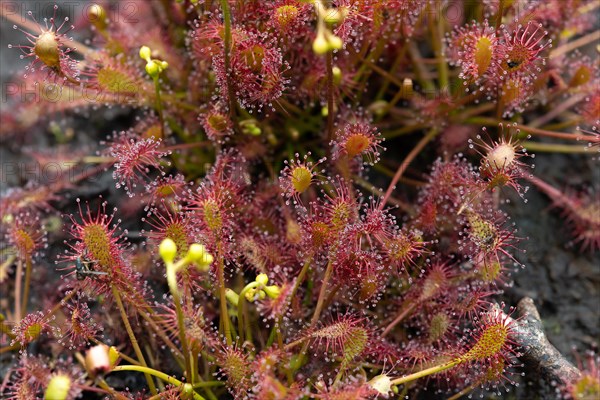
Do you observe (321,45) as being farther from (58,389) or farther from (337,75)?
(58,389)

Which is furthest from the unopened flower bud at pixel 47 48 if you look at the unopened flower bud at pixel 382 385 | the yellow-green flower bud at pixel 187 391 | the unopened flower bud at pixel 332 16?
the unopened flower bud at pixel 382 385

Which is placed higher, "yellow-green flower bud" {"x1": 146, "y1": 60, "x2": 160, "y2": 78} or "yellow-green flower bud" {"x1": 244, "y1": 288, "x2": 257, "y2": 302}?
"yellow-green flower bud" {"x1": 146, "y1": 60, "x2": 160, "y2": 78}

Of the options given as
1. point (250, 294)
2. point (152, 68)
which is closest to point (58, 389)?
point (250, 294)

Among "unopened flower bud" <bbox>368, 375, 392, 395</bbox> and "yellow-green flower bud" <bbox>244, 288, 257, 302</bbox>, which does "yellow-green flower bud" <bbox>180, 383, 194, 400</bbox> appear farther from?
"unopened flower bud" <bbox>368, 375, 392, 395</bbox>

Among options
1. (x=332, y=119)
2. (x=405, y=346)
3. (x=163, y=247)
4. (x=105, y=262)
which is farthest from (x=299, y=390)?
(x=332, y=119)

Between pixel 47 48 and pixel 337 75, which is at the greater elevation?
pixel 337 75

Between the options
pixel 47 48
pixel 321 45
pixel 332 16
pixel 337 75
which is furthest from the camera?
pixel 337 75

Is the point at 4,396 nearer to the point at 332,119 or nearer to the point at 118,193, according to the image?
the point at 118,193

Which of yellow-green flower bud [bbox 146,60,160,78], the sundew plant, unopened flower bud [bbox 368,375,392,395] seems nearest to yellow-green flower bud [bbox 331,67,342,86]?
the sundew plant

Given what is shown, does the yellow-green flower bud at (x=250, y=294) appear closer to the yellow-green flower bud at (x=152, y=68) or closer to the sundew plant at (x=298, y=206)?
the sundew plant at (x=298, y=206)
